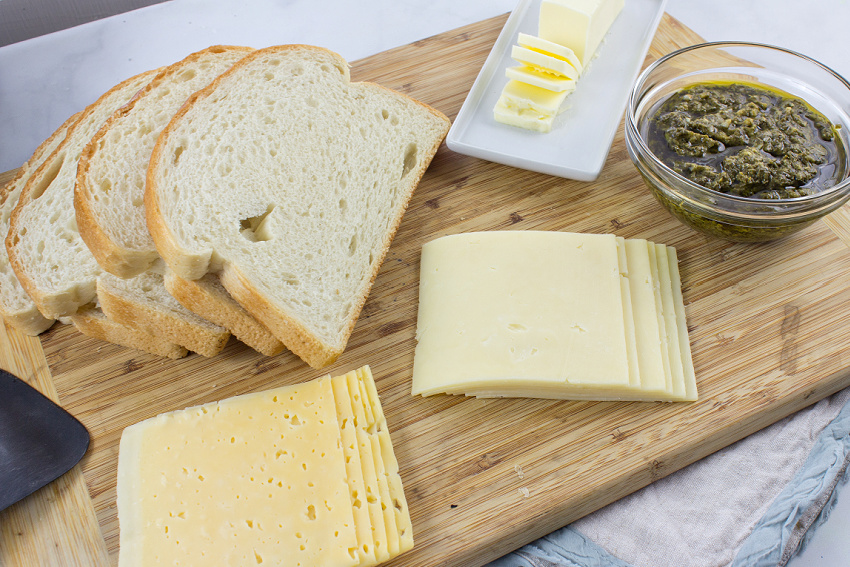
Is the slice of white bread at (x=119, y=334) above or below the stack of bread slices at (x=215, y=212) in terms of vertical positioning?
below

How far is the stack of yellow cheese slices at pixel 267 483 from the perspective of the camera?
202 cm

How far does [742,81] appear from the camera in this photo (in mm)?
2857

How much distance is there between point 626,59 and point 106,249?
2.50 m

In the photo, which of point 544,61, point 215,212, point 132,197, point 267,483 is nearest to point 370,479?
point 267,483

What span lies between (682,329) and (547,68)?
128 cm

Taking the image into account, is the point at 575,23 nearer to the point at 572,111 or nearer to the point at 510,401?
the point at 572,111

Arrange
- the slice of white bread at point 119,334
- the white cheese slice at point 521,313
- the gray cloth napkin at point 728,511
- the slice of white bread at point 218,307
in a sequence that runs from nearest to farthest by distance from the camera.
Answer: the gray cloth napkin at point 728,511
the white cheese slice at point 521,313
the slice of white bread at point 218,307
the slice of white bread at point 119,334

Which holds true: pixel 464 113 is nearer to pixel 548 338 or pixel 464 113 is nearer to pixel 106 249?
pixel 548 338

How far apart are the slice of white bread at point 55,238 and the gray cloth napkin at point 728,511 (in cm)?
183

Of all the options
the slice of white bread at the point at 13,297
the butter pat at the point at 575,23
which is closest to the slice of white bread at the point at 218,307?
the slice of white bread at the point at 13,297

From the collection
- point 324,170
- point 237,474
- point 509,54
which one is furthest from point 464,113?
point 237,474

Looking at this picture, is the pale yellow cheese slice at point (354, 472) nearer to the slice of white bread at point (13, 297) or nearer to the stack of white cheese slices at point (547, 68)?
the slice of white bread at point (13, 297)

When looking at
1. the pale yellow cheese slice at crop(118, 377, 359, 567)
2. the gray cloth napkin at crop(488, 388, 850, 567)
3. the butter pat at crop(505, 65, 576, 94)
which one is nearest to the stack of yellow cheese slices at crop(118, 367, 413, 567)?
the pale yellow cheese slice at crop(118, 377, 359, 567)

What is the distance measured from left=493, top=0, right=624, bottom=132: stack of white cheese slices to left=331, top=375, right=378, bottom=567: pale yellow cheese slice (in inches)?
57.7
